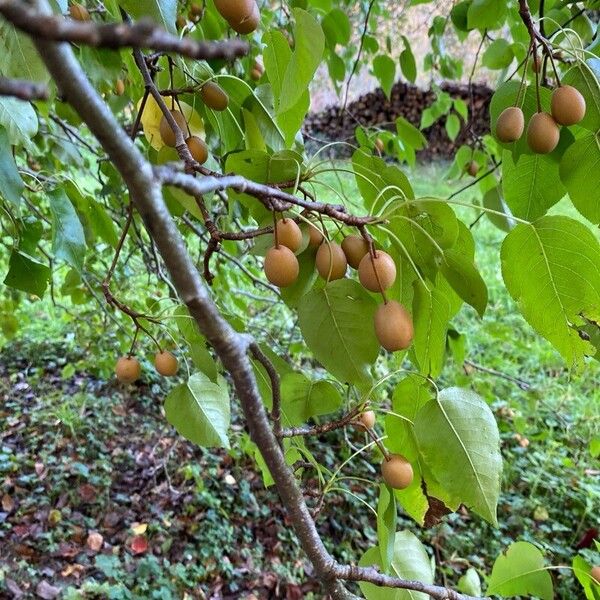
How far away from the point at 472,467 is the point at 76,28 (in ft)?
1.40

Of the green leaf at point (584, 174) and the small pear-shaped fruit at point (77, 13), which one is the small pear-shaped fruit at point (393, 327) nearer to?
the green leaf at point (584, 174)

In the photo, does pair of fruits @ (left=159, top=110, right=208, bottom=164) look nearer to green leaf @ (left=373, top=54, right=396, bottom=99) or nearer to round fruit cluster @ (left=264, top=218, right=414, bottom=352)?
round fruit cluster @ (left=264, top=218, right=414, bottom=352)

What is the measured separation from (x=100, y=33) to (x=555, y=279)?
0.45 meters

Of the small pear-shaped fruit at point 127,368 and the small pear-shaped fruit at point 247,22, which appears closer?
the small pear-shaped fruit at point 247,22

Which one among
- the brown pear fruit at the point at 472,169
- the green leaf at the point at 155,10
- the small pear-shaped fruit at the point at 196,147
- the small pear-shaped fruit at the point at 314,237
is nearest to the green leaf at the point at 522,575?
the small pear-shaped fruit at the point at 314,237

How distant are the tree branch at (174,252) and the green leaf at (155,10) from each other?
0.31m

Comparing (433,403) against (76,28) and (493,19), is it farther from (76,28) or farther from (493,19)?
(493,19)

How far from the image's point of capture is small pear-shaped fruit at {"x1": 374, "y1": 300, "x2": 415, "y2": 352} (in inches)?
17.9

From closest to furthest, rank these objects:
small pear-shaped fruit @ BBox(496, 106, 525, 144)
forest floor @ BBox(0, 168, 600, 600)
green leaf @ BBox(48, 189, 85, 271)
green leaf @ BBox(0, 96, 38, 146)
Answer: small pear-shaped fruit @ BBox(496, 106, 525, 144)
green leaf @ BBox(0, 96, 38, 146)
green leaf @ BBox(48, 189, 85, 271)
forest floor @ BBox(0, 168, 600, 600)

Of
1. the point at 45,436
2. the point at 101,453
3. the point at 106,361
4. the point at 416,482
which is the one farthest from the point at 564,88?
the point at 45,436

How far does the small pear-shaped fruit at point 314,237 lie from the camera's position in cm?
52

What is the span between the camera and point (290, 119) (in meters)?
0.63

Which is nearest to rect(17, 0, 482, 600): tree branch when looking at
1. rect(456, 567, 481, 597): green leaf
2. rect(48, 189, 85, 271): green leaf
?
rect(48, 189, 85, 271): green leaf

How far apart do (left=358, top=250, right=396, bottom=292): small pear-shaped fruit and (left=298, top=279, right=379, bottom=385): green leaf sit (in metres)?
0.03
